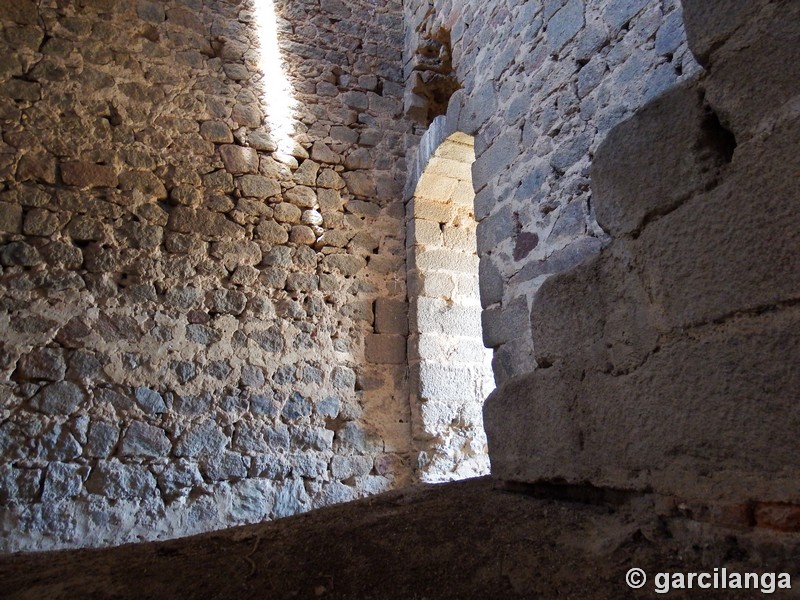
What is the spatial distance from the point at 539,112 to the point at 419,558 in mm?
2350

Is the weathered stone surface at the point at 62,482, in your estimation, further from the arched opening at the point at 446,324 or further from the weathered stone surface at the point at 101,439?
the arched opening at the point at 446,324

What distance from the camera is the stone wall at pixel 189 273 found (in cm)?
304

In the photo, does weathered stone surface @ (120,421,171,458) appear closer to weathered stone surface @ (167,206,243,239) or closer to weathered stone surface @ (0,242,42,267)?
weathered stone surface @ (0,242,42,267)

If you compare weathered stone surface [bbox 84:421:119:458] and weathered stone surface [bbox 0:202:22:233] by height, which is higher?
weathered stone surface [bbox 0:202:22:233]

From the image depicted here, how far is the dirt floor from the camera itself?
103 centimetres

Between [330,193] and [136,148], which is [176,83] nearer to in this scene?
[136,148]

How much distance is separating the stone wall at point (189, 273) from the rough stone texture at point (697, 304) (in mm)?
2371

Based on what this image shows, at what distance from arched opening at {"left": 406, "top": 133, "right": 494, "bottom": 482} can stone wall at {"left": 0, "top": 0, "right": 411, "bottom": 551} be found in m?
0.15

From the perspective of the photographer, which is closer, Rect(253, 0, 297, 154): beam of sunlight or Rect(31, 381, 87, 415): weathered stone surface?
Rect(31, 381, 87, 415): weathered stone surface

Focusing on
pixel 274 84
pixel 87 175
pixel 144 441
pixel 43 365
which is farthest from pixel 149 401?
pixel 274 84

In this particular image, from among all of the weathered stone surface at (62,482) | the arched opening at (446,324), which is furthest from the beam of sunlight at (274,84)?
the weathered stone surface at (62,482)

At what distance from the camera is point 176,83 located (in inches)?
149

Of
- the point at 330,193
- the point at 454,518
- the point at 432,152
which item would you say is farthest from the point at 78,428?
the point at 432,152

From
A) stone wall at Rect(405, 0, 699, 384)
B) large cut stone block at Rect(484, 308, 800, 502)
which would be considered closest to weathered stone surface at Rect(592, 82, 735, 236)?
large cut stone block at Rect(484, 308, 800, 502)
